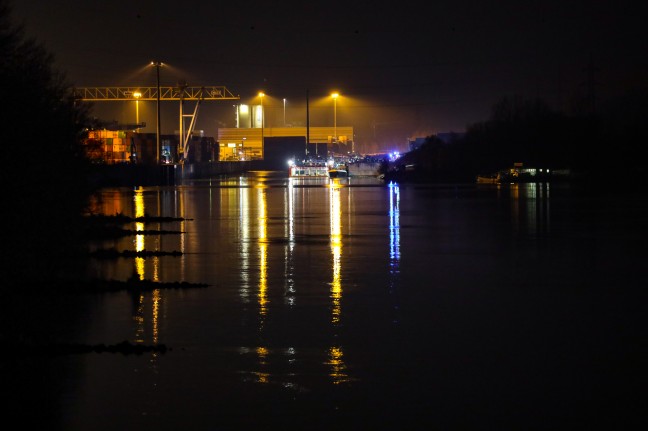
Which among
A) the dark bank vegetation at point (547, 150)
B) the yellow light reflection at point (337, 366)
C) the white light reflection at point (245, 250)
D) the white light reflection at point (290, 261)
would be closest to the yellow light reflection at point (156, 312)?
the white light reflection at point (245, 250)

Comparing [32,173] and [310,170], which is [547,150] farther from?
[32,173]

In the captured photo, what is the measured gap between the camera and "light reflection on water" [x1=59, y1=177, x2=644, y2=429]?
9305 millimetres

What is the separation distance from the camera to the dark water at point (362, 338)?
8789 millimetres

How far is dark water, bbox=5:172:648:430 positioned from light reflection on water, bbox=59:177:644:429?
0.12 feet

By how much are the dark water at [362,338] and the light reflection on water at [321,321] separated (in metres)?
0.04

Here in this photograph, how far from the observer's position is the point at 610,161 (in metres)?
81.1

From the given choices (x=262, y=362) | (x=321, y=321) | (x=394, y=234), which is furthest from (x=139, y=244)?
(x=262, y=362)

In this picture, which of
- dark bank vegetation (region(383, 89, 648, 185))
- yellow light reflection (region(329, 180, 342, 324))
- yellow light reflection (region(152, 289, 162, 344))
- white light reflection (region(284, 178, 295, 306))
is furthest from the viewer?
dark bank vegetation (region(383, 89, 648, 185))

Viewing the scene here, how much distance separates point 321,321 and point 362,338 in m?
1.38

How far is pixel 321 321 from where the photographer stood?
13.4 m

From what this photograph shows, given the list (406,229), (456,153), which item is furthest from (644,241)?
(456,153)

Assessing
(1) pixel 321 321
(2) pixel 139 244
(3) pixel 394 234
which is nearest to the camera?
(1) pixel 321 321

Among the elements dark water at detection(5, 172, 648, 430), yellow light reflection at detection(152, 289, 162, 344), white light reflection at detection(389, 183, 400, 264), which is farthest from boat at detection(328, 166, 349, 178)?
yellow light reflection at detection(152, 289, 162, 344)

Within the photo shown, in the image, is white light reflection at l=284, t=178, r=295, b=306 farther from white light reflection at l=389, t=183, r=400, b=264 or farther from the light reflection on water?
white light reflection at l=389, t=183, r=400, b=264
